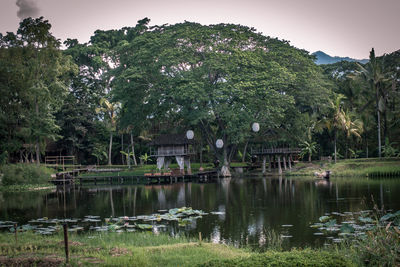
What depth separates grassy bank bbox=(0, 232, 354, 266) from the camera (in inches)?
296

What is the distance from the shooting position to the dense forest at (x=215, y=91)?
42.8 m

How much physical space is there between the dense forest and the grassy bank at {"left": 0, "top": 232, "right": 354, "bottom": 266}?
2892 centimetres

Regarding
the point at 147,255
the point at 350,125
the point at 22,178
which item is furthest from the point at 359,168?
the point at 147,255

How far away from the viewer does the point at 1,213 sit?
77.4 feet

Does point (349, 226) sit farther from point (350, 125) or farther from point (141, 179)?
point (141, 179)

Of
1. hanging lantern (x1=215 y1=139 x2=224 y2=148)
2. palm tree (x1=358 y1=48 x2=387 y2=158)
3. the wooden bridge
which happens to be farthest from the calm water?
palm tree (x1=358 y1=48 x2=387 y2=158)

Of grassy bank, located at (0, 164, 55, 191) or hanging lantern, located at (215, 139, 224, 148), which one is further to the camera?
hanging lantern, located at (215, 139, 224, 148)

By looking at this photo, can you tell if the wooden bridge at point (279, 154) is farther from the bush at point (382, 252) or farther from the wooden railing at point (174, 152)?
Answer: the bush at point (382, 252)

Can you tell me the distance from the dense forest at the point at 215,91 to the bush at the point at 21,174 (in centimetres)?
216

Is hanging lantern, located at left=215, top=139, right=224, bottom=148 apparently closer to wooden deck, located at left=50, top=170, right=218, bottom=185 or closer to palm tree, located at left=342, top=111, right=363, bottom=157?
wooden deck, located at left=50, top=170, right=218, bottom=185

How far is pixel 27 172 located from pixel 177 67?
19.1 meters

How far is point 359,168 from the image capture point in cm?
4109

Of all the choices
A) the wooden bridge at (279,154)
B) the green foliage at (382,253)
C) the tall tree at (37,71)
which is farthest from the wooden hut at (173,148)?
the green foliage at (382,253)

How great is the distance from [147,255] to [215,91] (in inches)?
1277
